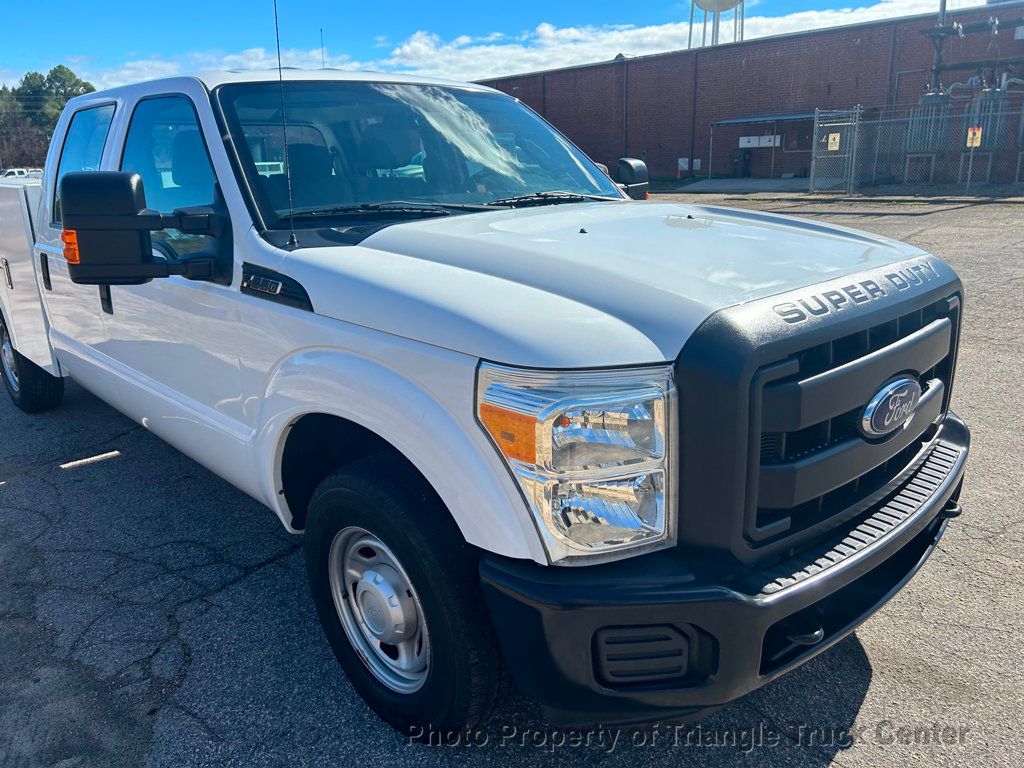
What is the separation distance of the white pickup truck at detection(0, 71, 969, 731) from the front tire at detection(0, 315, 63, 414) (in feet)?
9.17

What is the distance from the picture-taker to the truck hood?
200cm

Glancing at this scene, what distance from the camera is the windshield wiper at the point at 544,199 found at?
11.2 ft

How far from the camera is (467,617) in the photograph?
2178 millimetres

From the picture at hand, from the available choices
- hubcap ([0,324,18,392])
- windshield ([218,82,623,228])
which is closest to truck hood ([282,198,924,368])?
windshield ([218,82,623,228])

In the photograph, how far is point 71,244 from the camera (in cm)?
267

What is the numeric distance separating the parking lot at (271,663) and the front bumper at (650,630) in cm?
55

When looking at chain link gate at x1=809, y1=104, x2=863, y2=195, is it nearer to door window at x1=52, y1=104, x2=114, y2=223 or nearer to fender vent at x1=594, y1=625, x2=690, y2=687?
door window at x1=52, y1=104, x2=114, y2=223

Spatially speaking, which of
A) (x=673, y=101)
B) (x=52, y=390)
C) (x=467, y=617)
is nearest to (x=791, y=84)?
(x=673, y=101)

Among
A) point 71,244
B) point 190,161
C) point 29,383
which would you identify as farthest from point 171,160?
point 29,383

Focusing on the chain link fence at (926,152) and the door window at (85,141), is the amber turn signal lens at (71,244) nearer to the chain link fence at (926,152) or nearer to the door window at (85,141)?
the door window at (85,141)

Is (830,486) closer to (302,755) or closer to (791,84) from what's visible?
(302,755)

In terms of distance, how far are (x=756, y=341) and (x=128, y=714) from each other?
229 centimetres

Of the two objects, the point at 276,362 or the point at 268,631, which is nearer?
the point at 276,362

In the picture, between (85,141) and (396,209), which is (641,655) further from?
(85,141)
